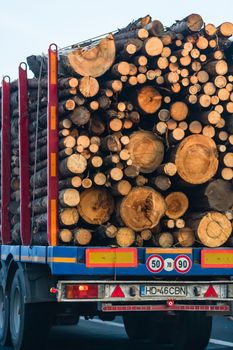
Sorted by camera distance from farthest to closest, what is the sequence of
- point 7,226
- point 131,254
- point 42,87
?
point 7,226 < point 42,87 < point 131,254

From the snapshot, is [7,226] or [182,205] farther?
[7,226]

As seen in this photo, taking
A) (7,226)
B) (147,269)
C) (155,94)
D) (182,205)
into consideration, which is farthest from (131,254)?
(7,226)

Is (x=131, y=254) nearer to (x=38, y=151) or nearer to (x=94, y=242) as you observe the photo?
(x=94, y=242)

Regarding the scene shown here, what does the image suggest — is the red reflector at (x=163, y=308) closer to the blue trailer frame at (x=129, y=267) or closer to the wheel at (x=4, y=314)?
the blue trailer frame at (x=129, y=267)

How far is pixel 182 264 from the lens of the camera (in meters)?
12.4

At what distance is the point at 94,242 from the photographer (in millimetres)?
12664

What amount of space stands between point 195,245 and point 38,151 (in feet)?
7.81

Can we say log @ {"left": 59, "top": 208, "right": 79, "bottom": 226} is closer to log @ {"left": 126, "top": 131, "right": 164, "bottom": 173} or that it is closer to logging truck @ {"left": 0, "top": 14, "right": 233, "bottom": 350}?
logging truck @ {"left": 0, "top": 14, "right": 233, "bottom": 350}

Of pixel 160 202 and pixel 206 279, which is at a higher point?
pixel 160 202

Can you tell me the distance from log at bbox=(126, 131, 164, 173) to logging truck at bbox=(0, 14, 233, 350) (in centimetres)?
1

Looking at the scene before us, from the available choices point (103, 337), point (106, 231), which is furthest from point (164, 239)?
point (103, 337)

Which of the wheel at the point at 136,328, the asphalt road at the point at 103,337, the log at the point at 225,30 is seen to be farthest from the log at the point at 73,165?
the wheel at the point at 136,328

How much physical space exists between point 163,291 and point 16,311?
7.47ft

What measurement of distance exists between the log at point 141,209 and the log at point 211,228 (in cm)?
46
